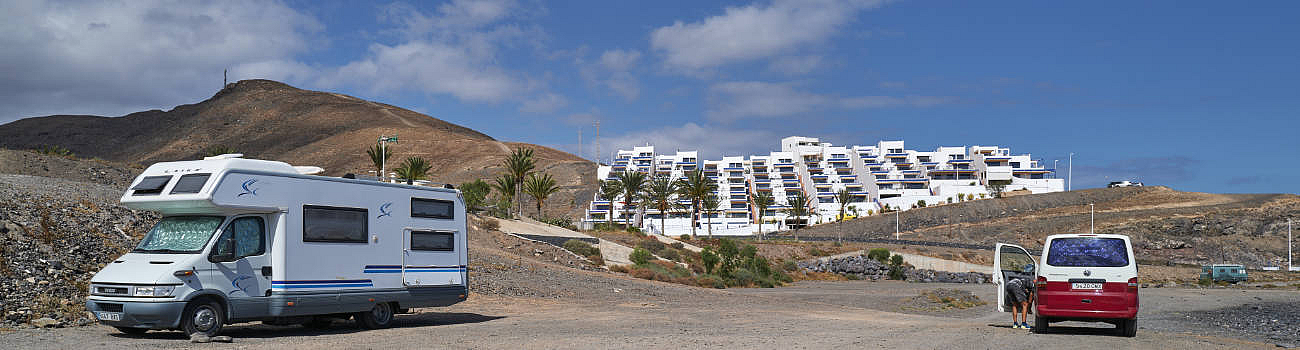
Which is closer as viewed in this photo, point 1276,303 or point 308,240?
point 308,240

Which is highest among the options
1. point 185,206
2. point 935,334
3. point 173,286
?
point 185,206

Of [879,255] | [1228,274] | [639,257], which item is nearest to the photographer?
[639,257]

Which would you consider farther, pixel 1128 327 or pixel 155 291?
pixel 1128 327

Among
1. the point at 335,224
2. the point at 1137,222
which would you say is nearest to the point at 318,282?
the point at 335,224

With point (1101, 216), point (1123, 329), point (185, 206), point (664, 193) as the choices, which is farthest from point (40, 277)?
point (1101, 216)

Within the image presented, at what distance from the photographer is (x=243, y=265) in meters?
14.1

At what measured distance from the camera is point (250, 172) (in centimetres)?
1402

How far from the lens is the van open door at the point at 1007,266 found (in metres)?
17.2

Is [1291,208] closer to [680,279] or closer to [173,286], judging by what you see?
[680,279]

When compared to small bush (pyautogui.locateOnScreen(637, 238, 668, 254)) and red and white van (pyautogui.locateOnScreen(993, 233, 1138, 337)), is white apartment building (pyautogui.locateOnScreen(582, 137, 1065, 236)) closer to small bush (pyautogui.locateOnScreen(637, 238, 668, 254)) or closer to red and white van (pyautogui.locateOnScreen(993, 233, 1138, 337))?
small bush (pyautogui.locateOnScreen(637, 238, 668, 254))

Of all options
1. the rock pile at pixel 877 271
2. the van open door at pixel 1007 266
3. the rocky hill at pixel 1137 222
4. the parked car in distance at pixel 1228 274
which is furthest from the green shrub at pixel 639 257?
the rocky hill at pixel 1137 222

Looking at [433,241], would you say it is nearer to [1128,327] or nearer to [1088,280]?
[1088,280]

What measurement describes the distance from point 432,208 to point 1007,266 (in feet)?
37.1

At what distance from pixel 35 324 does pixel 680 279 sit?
96.9 feet
